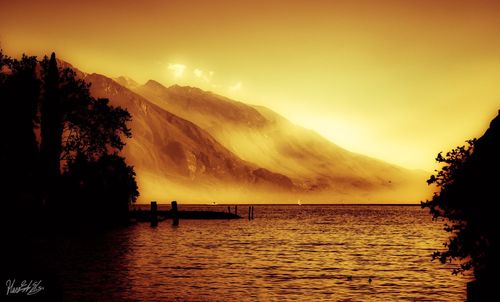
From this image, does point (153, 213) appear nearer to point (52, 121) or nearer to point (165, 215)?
point (165, 215)

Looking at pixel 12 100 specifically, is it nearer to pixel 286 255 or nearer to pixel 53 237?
pixel 53 237

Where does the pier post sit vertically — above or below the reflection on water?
above

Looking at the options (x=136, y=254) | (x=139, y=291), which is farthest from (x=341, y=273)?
(x=136, y=254)

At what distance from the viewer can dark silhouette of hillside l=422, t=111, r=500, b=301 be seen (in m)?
16.5

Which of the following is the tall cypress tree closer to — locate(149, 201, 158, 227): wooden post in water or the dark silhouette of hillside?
locate(149, 201, 158, 227): wooden post in water

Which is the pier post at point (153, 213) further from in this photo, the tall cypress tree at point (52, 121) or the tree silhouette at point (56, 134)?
the tall cypress tree at point (52, 121)

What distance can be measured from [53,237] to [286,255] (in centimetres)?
3112

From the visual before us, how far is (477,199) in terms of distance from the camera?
55.4ft

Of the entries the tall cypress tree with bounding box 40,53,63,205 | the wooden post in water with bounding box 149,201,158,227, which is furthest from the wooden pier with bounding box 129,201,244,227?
the tall cypress tree with bounding box 40,53,63,205

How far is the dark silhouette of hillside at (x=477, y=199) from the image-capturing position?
16.5 metres

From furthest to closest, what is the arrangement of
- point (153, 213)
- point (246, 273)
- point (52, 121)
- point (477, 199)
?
1. point (153, 213)
2. point (52, 121)
3. point (246, 273)
4. point (477, 199)

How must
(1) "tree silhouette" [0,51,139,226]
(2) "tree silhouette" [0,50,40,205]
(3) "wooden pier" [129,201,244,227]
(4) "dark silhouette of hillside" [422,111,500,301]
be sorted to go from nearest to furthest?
(4) "dark silhouette of hillside" [422,111,500,301] → (2) "tree silhouette" [0,50,40,205] → (1) "tree silhouette" [0,51,139,226] → (3) "wooden pier" [129,201,244,227]

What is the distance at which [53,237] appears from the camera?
68875 mm

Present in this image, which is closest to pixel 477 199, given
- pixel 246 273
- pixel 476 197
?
pixel 476 197
